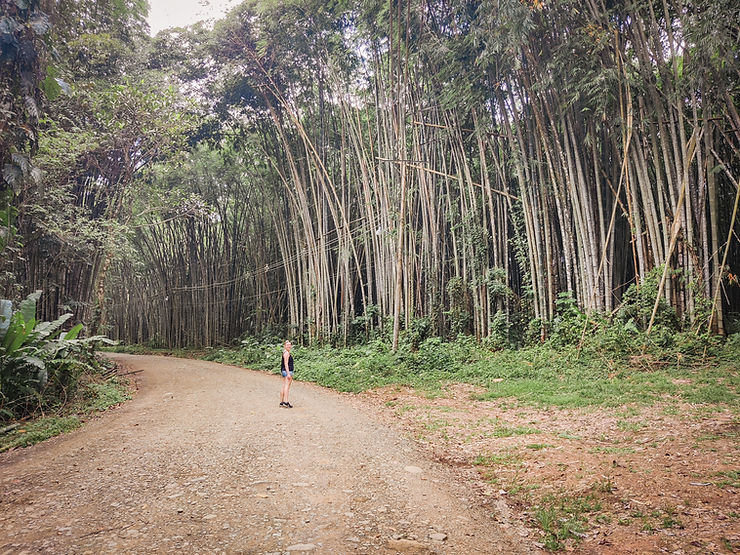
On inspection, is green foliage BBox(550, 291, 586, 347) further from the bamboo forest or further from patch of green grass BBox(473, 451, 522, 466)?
patch of green grass BBox(473, 451, 522, 466)

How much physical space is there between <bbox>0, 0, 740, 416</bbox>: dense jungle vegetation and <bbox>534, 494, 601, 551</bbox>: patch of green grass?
4148mm

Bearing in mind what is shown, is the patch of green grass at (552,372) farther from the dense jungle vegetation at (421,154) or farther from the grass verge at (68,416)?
the grass verge at (68,416)

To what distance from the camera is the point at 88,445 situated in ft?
10.7

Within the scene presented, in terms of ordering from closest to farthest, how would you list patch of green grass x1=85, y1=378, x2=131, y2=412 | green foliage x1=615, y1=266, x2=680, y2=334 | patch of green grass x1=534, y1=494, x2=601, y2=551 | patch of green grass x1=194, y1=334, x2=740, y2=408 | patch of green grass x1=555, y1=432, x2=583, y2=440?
1. patch of green grass x1=534, y1=494, x2=601, y2=551
2. patch of green grass x1=555, y1=432, x2=583, y2=440
3. patch of green grass x1=194, y1=334, x2=740, y2=408
4. patch of green grass x1=85, y1=378, x2=131, y2=412
5. green foliage x1=615, y1=266, x2=680, y2=334

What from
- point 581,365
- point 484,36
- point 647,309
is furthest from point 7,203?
point 647,309

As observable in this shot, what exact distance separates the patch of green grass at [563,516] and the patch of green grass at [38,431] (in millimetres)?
3763

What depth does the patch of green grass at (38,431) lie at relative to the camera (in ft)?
11.0

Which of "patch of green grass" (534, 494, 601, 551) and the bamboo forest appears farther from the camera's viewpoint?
the bamboo forest

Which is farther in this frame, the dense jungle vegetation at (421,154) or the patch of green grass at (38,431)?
the dense jungle vegetation at (421,154)

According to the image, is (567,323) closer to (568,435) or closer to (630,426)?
(630,426)

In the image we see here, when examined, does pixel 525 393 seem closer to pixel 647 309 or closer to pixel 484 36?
pixel 647 309

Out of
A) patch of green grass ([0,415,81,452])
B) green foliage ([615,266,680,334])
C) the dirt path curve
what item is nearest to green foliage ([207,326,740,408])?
green foliage ([615,266,680,334])

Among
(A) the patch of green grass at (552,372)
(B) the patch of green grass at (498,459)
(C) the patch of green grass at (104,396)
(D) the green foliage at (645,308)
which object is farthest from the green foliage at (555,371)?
(C) the patch of green grass at (104,396)

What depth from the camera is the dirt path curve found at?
1.79 meters
